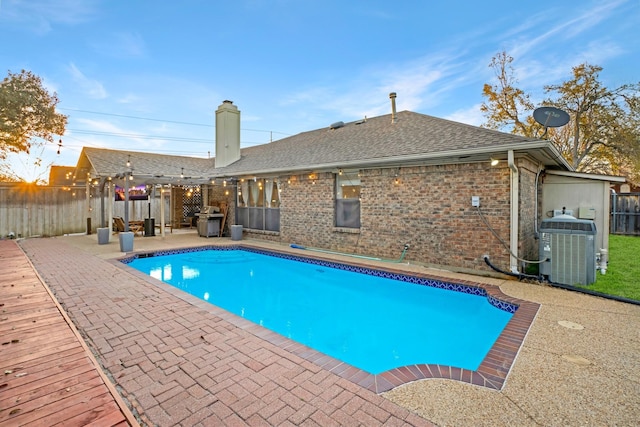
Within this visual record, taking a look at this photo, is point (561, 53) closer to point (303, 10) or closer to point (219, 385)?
point (303, 10)

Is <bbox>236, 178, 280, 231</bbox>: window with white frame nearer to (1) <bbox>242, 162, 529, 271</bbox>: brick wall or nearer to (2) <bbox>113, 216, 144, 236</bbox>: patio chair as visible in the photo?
(1) <bbox>242, 162, 529, 271</bbox>: brick wall

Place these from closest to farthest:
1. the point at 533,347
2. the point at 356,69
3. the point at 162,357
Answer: the point at 162,357 < the point at 533,347 < the point at 356,69

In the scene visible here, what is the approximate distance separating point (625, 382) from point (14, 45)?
17.5 m

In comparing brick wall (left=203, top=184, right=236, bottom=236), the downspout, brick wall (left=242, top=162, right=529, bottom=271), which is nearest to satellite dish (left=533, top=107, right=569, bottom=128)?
brick wall (left=242, top=162, right=529, bottom=271)

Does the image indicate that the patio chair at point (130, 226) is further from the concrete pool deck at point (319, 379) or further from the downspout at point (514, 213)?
the downspout at point (514, 213)

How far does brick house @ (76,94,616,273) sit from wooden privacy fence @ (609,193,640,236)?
6.91 meters

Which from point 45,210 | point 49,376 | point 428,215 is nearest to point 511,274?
point 428,215

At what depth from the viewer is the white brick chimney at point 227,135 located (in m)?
14.8

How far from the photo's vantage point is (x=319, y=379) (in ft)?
8.25

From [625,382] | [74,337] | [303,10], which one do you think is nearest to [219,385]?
[74,337]

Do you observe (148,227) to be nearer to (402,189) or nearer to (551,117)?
(402,189)

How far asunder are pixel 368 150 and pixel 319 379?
6.83m

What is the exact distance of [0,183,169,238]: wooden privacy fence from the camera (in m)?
11.5

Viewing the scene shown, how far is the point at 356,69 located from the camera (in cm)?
1346
